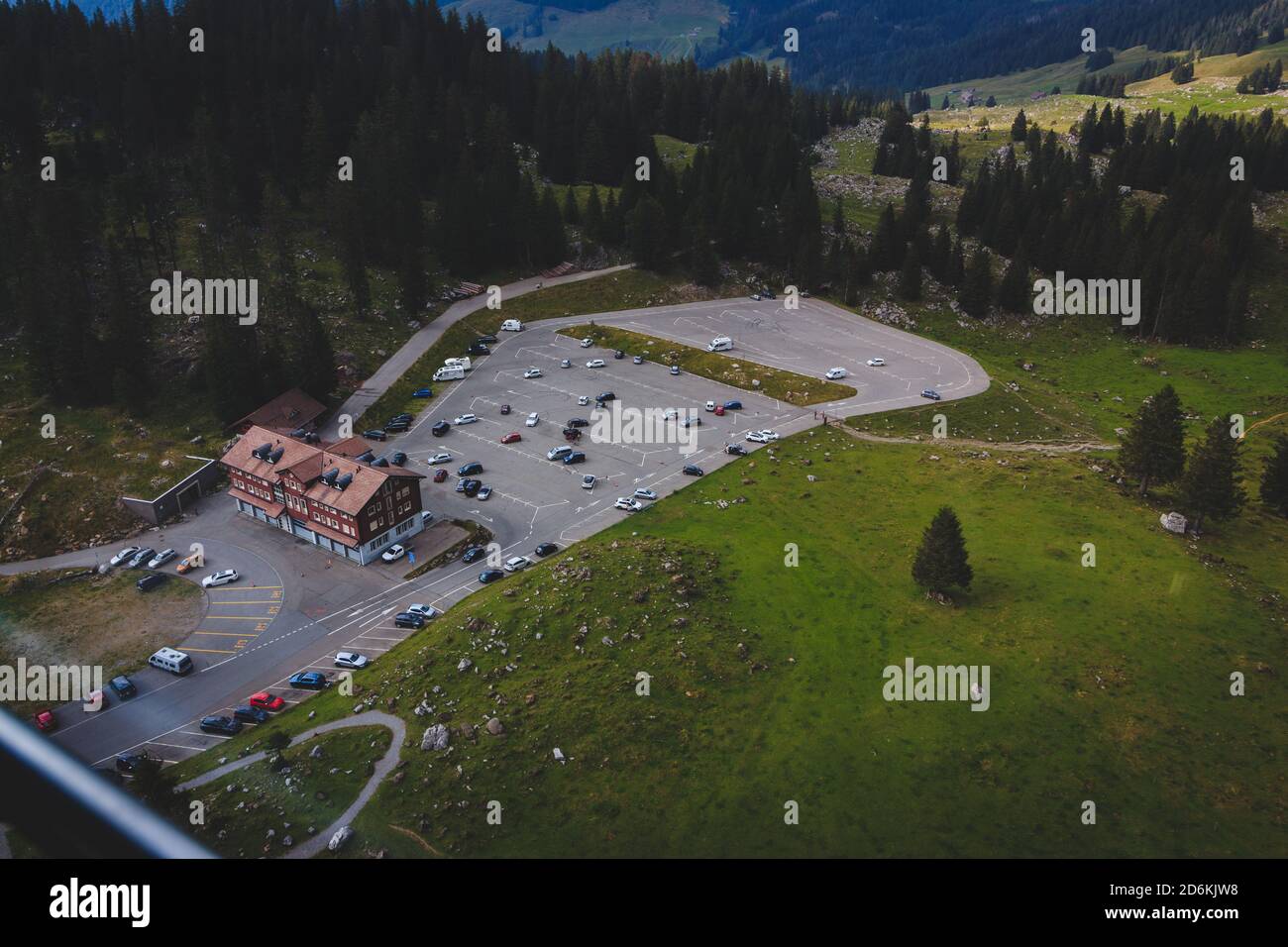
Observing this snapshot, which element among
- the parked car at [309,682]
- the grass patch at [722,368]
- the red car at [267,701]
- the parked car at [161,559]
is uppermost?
the grass patch at [722,368]

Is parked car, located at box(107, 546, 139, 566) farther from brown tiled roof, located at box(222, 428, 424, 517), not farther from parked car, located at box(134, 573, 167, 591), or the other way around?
brown tiled roof, located at box(222, 428, 424, 517)

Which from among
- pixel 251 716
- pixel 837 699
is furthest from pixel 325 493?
pixel 837 699

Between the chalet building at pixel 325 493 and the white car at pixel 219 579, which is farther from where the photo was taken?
the chalet building at pixel 325 493

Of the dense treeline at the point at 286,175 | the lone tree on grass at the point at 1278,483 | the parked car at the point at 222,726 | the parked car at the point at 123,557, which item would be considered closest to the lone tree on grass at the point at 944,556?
the lone tree on grass at the point at 1278,483

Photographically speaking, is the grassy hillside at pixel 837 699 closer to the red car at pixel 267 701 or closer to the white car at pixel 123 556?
the red car at pixel 267 701

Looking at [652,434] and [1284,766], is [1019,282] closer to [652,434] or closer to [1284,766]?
[652,434]

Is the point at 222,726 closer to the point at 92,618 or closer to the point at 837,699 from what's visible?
the point at 92,618
